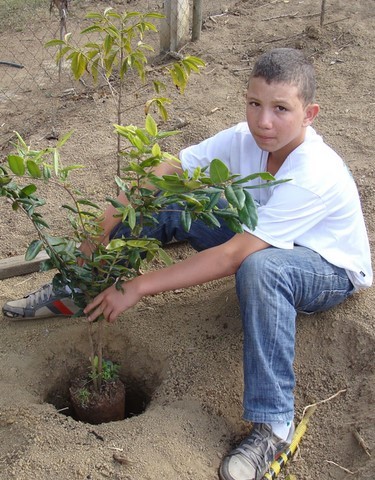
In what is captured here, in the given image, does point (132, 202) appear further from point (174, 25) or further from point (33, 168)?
point (174, 25)

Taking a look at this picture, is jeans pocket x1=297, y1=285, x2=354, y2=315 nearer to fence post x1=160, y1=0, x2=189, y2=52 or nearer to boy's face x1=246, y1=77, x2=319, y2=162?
boy's face x1=246, y1=77, x2=319, y2=162

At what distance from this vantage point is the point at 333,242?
2.54 meters

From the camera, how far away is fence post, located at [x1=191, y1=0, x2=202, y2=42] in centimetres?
538

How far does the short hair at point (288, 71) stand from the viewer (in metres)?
2.33

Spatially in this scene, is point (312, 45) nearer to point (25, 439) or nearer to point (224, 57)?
point (224, 57)

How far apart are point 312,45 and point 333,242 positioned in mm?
3196

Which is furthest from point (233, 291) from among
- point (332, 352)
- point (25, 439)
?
point (25, 439)

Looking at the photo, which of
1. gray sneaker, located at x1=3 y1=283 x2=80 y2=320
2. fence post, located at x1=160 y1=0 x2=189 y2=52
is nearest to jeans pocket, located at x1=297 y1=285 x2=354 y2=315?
gray sneaker, located at x1=3 y1=283 x2=80 y2=320

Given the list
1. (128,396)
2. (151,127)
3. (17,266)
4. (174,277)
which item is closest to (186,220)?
(151,127)

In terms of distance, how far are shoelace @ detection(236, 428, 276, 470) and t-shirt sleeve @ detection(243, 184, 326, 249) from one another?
2.16 ft

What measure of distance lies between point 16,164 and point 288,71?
1.01 metres

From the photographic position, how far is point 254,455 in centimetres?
229

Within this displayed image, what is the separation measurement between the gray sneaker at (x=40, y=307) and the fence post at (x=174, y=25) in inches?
119

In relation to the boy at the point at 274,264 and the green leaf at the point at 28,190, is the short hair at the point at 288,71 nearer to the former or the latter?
the boy at the point at 274,264
